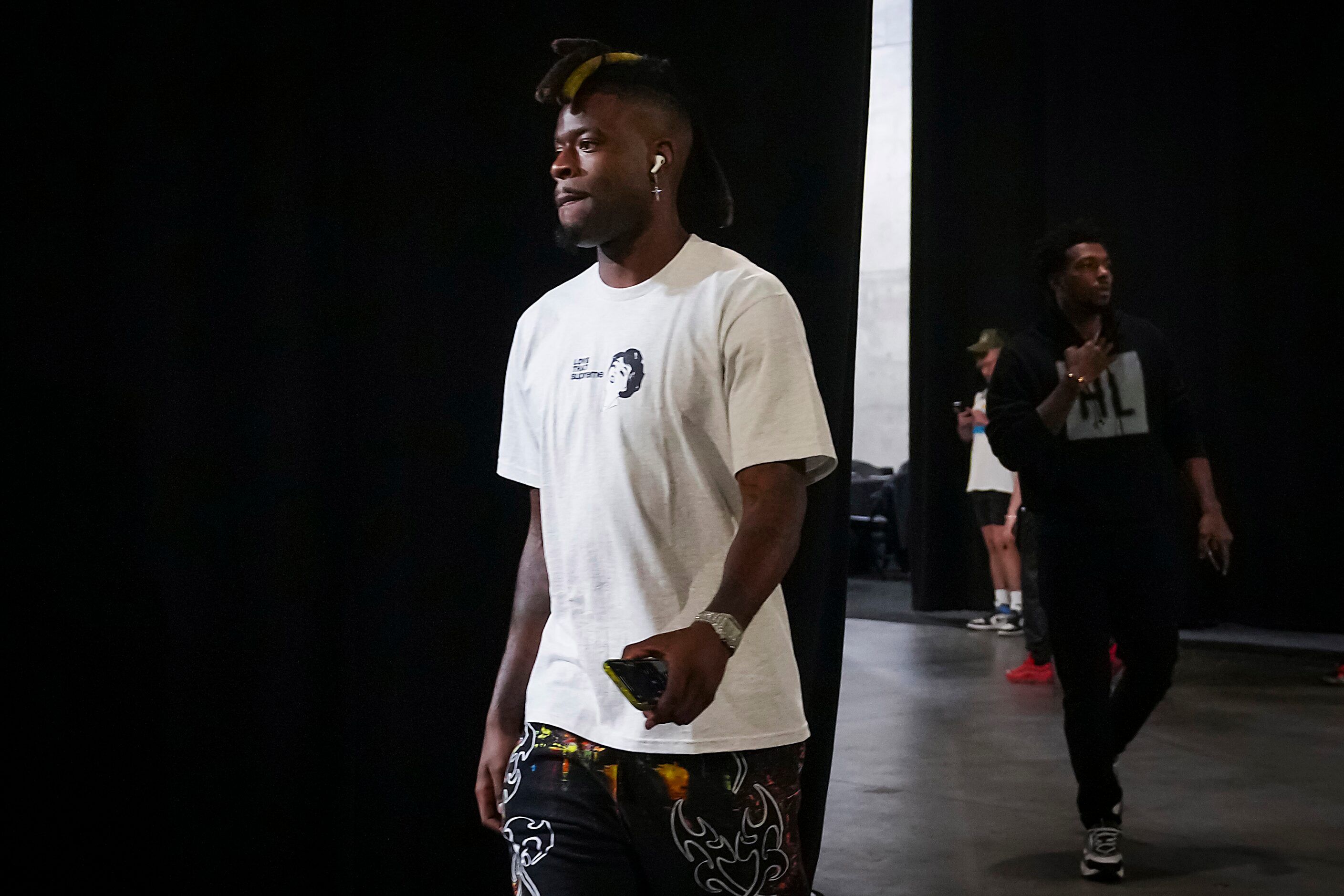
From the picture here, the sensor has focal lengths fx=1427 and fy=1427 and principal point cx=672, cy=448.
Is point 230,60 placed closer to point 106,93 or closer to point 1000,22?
point 106,93

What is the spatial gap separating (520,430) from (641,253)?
0.31 metres

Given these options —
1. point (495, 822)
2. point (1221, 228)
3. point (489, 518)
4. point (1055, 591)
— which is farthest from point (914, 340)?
point (495, 822)

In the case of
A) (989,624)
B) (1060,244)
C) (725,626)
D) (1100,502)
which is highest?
(1060,244)

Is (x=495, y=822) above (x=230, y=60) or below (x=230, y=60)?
below

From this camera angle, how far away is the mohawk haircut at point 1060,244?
374 cm

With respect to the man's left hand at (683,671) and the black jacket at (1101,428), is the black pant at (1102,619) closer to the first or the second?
the black jacket at (1101,428)

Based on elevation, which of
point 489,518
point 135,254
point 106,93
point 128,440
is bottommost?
point 489,518

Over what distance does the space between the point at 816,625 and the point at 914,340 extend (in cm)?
685

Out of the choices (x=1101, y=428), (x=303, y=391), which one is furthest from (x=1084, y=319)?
(x=303, y=391)

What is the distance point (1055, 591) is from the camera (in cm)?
355

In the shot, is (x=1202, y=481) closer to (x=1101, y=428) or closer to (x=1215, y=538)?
(x=1215, y=538)

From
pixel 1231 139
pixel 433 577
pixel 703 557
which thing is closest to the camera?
pixel 703 557

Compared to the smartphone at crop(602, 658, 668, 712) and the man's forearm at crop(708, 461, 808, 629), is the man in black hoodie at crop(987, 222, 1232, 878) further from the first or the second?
the smartphone at crop(602, 658, 668, 712)

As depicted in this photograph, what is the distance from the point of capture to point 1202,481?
146 inches
